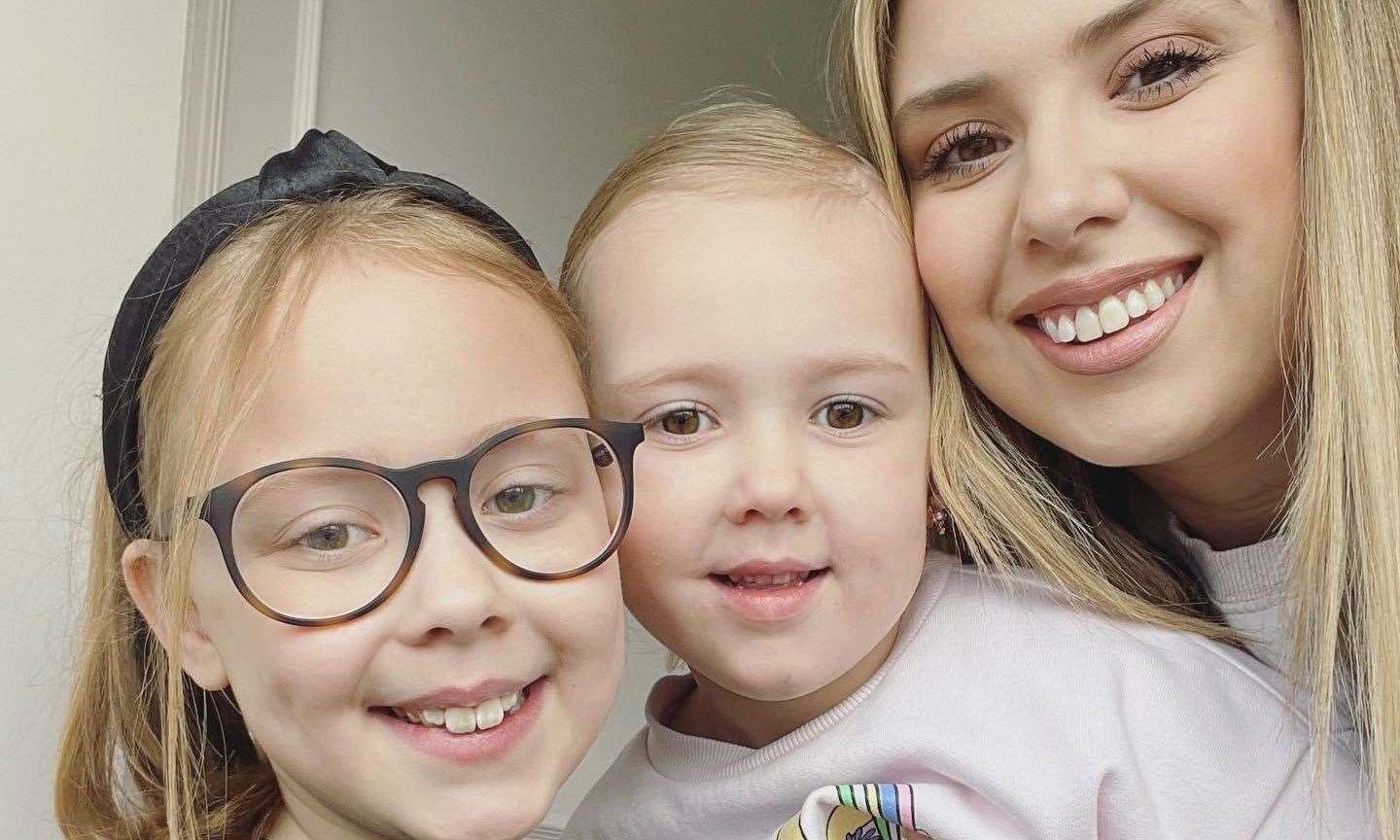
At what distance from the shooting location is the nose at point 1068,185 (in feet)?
4.32

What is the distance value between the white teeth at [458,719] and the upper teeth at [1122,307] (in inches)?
28.7

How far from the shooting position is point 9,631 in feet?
4.19

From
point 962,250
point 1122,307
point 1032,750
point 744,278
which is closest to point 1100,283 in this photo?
point 1122,307

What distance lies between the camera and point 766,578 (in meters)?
1.32

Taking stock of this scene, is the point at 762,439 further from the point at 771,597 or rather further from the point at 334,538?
the point at 334,538

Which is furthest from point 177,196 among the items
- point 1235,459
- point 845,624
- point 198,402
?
point 1235,459

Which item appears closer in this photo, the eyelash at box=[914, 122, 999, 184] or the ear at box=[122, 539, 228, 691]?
the ear at box=[122, 539, 228, 691]

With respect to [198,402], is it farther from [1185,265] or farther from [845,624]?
[1185,265]

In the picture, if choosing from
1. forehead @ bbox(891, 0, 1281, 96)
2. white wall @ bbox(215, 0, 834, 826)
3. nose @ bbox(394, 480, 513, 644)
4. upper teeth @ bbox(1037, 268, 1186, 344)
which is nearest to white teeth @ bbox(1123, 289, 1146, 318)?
upper teeth @ bbox(1037, 268, 1186, 344)

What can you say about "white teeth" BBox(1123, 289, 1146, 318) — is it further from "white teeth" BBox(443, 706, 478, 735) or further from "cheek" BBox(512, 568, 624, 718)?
"white teeth" BBox(443, 706, 478, 735)

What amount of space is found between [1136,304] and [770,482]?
433 millimetres

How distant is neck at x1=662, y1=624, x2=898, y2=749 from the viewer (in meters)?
1.43

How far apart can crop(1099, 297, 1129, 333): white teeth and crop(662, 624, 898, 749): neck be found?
39 centimetres

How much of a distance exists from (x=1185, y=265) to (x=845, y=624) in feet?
1.67
